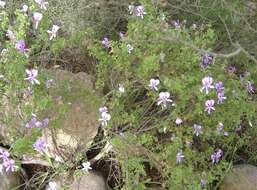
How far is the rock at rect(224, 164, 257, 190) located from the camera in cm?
323

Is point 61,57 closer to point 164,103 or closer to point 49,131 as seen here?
point 49,131

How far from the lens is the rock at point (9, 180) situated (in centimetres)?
306

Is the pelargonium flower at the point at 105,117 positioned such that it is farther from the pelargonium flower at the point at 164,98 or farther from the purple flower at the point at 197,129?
the purple flower at the point at 197,129

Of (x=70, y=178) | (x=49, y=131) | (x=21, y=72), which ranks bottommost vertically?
(x=70, y=178)

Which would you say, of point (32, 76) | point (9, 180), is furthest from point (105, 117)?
point (9, 180)

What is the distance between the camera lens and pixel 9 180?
10.2ft

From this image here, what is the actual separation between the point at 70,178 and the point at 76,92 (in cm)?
54

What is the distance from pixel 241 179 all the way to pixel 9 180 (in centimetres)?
144

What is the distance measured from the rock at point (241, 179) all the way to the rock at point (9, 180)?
1.30 meters

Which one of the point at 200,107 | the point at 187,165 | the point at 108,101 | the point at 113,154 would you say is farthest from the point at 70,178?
the point at 200,107

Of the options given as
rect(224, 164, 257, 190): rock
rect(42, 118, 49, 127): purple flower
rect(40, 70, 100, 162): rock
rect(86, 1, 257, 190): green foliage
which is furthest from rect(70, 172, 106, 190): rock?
rect(224, 164, 257, 190): rock

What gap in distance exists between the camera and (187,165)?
3.00 m

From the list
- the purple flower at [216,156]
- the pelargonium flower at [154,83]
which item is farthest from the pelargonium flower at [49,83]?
the purple flower at [216,156]

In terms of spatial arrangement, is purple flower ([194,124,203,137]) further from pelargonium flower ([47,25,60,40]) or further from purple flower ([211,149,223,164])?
pelargonium flower ([47,25,60,40])
